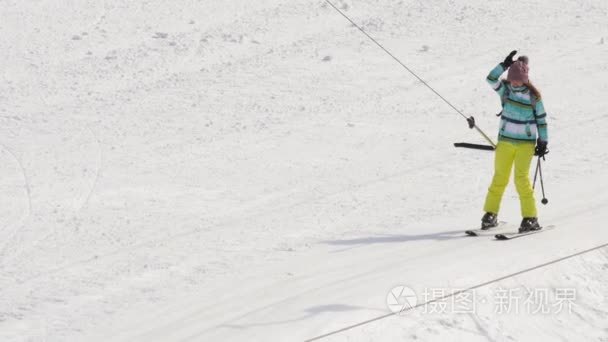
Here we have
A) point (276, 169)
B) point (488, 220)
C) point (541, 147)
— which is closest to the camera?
point (541, 147)

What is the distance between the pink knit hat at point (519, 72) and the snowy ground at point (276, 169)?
68.7 inches

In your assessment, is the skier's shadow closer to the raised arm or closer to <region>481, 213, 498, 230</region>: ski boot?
<region>481, 213, 498, 230</region>: ski boot

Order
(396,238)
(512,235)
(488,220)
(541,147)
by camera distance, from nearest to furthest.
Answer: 1. (541,147)
2. (512,235)
3. (488,220)
4. (396,238)

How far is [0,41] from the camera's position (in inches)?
710

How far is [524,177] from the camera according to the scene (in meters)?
10.2

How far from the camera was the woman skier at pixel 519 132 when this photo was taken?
32.5ft

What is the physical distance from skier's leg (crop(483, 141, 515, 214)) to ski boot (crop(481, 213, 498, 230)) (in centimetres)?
6

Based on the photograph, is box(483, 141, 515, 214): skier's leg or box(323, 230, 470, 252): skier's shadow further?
box(323, 230, 470, 252): skier's shadow

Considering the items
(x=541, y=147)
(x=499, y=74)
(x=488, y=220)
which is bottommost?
(x=488, y=220)

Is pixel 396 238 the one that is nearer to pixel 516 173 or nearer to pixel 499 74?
pixel 516 173

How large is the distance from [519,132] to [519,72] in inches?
26.8

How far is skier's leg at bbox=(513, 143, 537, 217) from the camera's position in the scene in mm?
10164

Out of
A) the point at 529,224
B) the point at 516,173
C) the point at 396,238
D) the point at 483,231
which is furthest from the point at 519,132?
the point at 396,238

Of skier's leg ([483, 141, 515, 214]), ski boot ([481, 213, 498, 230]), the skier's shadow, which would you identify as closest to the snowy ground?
the skier's shadow
